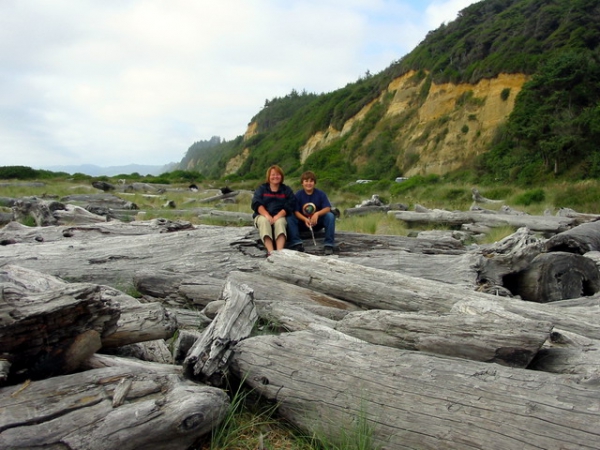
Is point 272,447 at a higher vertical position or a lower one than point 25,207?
lower

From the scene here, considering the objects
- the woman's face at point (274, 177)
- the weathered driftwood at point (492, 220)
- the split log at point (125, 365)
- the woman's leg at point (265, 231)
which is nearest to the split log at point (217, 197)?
the weathered driftwood at point (492, 220)

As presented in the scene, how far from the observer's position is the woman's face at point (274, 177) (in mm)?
6527

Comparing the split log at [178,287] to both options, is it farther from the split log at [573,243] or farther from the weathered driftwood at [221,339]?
the split log at [573,243]

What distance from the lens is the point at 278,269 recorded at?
15.8 feet

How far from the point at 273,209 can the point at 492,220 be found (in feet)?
24.0

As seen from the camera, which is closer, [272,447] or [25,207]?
[272,447]

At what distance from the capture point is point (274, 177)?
653 cm

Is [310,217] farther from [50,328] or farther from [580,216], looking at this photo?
[580,216]

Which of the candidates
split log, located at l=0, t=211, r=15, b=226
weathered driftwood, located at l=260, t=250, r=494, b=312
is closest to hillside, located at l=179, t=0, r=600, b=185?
weathered driftwood, located at l=260, t=250, r=494, b=312

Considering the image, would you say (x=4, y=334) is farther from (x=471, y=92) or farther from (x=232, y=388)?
(x=471, y=92)

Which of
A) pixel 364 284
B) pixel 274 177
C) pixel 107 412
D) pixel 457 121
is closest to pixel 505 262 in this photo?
pixel 364 284

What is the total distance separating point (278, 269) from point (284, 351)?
6.45ft

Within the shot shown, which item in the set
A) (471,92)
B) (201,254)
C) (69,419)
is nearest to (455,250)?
(201,254)

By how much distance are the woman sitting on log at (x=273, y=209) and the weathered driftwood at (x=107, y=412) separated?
11.0ft
